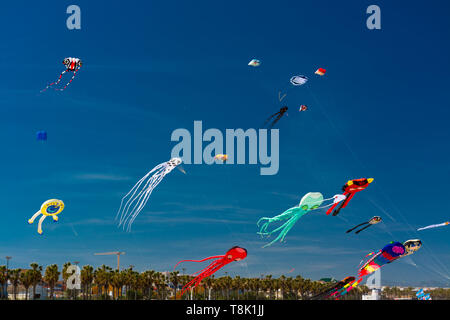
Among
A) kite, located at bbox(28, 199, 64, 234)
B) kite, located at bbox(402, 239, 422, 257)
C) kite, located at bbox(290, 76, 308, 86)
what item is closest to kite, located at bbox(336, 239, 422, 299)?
kite, located at bbox(402, 239, 422, 257)

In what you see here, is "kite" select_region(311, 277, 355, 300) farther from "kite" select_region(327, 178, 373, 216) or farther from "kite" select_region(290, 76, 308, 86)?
"kite" select_region(290, 76, 308, 86)

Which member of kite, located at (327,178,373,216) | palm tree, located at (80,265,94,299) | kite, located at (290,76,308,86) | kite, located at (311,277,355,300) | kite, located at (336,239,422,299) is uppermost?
kite, located at (290,76,308,86)

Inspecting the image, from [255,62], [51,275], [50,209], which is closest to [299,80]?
[255,62]

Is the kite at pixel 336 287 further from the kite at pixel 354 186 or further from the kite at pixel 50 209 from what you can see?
the kite at pixel 50 209

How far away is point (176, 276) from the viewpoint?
154 meters

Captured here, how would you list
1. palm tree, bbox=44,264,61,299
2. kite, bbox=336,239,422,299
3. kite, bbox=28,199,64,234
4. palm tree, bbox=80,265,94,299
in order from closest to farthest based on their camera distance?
kite, bbox=336,239,422,299, kite, bbox=28,199,64,234, palm tree, bbox=44,264,61,299, palm tree, bbox=80,265,94,299

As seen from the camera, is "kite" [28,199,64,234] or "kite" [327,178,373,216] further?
"kite" [28,199,64,234]

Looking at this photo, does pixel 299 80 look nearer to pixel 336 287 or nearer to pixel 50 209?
pixel 336 287

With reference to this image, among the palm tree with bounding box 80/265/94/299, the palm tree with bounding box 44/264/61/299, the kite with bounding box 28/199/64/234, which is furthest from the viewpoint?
the palm tree with bounding box 80/265/94/299

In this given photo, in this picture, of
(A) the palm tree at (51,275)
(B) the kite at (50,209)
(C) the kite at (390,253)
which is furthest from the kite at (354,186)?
(A) the palm tree at (51,275)

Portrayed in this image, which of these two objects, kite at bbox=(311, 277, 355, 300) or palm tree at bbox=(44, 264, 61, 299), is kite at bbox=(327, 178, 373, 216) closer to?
kite at bbox=(311, 277, 355, 300)

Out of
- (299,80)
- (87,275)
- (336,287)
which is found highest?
(299,80)

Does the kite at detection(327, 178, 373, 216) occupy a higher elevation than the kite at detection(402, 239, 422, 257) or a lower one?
higher
